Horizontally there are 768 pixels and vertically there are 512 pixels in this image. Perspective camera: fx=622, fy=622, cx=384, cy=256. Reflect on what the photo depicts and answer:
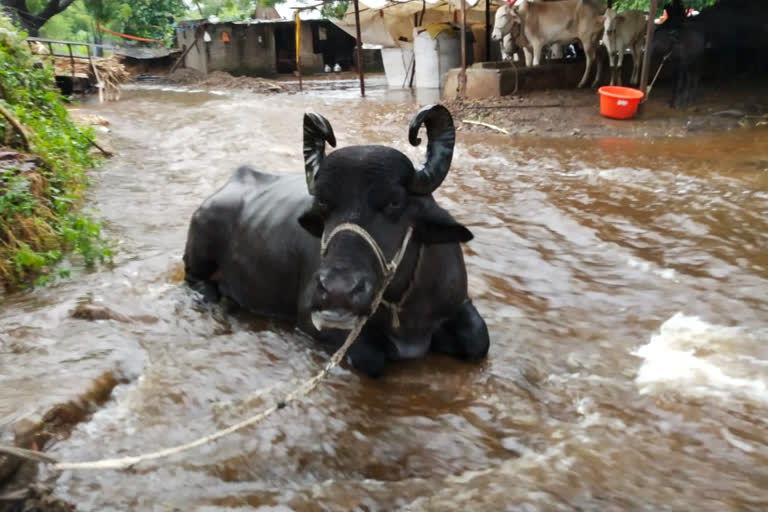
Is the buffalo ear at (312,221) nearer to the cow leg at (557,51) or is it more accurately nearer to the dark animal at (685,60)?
the dark animal at (685,60)

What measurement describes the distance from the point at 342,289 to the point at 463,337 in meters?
1.20

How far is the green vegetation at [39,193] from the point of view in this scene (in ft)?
16.3

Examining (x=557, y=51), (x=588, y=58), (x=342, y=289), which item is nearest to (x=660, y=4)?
(x=557, y=51)

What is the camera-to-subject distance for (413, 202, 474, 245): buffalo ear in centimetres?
310

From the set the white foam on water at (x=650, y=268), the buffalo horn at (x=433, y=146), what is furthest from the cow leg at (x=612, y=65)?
the buffalo horn at (x=433, y=146)

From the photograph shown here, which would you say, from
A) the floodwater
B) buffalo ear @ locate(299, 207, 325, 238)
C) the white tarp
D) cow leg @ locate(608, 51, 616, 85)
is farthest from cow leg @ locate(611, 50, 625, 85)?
buffalo ear @ locate(299, 207, 325, 238)

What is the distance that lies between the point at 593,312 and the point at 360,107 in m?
13.5

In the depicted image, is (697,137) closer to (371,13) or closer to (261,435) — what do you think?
(261,435)

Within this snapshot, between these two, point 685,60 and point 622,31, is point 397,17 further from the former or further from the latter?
point 685,60

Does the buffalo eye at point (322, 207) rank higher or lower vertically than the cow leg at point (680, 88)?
lower

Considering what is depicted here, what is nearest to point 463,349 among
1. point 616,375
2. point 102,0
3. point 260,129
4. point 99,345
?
point 616,375

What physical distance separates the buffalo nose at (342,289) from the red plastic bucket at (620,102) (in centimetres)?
1034

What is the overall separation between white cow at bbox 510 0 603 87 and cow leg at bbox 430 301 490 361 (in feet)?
42.7

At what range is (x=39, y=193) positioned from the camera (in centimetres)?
578
